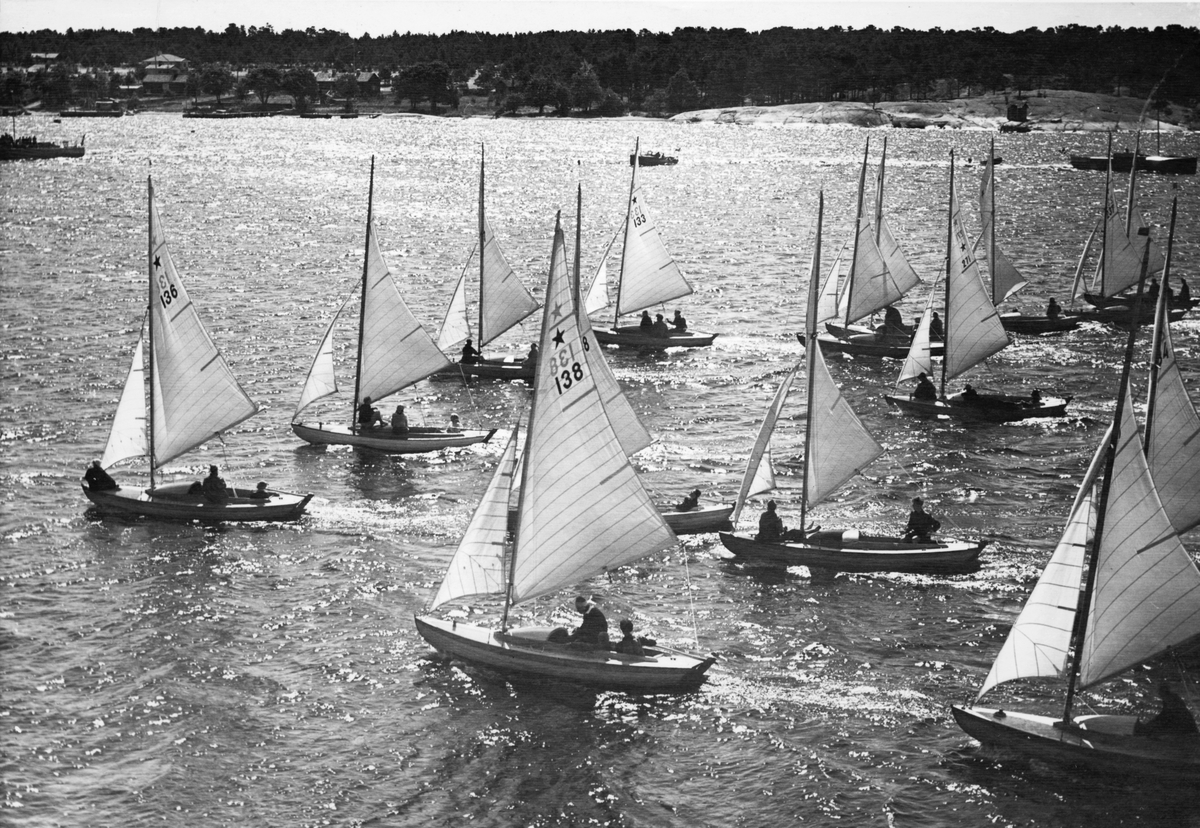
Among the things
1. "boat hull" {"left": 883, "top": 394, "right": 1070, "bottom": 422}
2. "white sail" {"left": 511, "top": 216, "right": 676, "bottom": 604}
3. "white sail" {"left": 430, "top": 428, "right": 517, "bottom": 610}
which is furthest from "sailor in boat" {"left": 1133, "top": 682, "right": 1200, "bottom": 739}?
"boat hull" {"left": 883, "top": 394, "right": 1070, "bottom": 422}

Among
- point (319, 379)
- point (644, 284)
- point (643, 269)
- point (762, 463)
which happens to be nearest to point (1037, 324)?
point (644, 284)

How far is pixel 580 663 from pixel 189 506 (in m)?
20.1

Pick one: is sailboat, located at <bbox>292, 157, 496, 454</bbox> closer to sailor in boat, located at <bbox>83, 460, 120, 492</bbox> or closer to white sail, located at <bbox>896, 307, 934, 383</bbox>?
sailor in boat, located at <bbox>83, 460, 120, 492</bbox>

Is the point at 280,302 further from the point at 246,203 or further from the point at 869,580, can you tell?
the point at 246,203

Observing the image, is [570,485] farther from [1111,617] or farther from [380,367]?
[380,367]

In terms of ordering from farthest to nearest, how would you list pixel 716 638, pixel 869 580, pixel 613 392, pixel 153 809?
pixel 613 392, pixel 869 580, pixel 716 638, pixel 153 809

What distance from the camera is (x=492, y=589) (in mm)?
40719

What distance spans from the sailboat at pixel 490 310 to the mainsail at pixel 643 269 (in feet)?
30.8

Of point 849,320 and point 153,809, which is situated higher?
point 849,320

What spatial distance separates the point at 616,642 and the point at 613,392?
1414 centimetres

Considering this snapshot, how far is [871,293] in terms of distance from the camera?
83562 millimetres

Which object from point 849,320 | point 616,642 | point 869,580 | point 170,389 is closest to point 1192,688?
point 869,580

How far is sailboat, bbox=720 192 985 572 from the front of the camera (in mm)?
47625

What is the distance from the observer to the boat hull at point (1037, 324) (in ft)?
297
